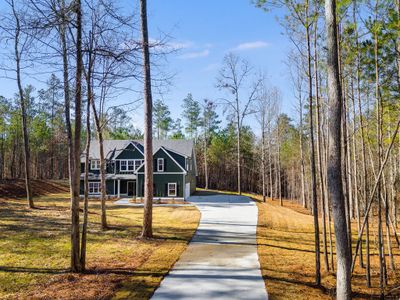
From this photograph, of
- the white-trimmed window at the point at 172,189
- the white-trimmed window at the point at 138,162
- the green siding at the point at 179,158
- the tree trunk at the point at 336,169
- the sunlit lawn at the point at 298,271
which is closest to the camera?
the tree trunk at the point at 336,169

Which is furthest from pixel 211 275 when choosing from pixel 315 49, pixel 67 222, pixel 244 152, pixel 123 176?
pixel 244 152

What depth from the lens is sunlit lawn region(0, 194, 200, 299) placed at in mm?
5941

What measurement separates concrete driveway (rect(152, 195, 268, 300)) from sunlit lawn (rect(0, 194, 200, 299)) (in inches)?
13.7

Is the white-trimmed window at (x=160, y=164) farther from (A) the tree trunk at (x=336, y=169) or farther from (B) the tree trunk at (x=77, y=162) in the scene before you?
(A) the tree trunk at (x=336, y=169)

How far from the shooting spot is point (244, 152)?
40344mm

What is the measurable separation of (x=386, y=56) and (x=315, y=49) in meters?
1.59

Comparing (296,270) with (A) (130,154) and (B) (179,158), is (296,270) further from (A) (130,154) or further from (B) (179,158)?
(A) (130,154)

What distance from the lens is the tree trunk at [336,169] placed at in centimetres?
455

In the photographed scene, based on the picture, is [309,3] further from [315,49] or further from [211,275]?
[211,275]

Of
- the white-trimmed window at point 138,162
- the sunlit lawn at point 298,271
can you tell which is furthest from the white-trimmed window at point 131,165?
the sunlit lawn at point 298,271

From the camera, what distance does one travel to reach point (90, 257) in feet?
26.9

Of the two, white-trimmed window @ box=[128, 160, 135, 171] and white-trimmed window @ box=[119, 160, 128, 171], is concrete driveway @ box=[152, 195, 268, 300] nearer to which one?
white-trimmed window @ box=[128, 160, 135, 171]

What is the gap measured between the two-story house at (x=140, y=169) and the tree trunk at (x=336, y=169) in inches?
766

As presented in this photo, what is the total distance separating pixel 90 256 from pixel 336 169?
668 centimetres
